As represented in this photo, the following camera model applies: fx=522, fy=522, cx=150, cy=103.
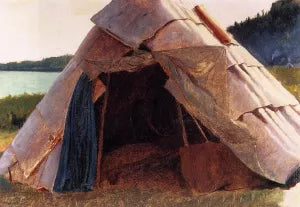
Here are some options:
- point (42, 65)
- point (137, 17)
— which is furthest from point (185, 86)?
point (42, 65)

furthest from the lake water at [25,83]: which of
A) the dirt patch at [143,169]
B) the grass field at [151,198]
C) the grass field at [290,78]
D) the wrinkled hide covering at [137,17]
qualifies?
the wrinkled hide covering at [137,17]

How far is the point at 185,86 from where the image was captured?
17.1 feet

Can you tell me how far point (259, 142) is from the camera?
5.25 m

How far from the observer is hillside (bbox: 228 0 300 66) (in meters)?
9.62

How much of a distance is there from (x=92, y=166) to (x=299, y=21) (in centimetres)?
557

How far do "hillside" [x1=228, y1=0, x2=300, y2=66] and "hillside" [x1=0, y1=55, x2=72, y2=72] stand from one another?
3.11 metres

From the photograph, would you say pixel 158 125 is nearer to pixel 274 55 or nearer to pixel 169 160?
pixel 169 160

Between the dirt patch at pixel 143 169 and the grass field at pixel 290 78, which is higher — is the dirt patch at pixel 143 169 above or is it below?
above

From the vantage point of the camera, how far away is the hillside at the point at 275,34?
9.62m

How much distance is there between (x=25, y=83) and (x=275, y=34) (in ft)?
18.7

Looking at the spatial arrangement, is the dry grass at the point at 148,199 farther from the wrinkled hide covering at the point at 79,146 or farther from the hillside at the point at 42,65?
the hillside at the point at 42,65

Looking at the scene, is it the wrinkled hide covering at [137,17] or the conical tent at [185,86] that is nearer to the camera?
the conical tent at [185,86]

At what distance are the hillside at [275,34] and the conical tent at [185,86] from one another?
3.67 metres

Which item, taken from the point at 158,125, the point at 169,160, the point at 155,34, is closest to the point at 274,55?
the point at 158,125
